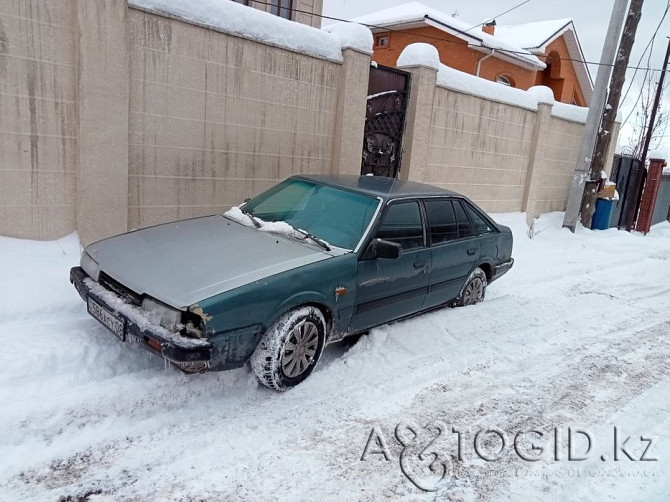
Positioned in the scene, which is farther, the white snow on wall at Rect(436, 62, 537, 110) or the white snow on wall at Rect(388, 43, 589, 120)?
the white snow on wall at Rect(436, 62, 537, 110)

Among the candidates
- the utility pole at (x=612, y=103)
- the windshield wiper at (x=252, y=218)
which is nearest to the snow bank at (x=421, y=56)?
the windshield wiper at (x=252, y=218)

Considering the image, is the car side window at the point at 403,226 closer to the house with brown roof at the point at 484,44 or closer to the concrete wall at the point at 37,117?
the concrete wall at the point at 37,117

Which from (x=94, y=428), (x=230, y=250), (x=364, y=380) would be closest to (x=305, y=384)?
(x=364, y=380)

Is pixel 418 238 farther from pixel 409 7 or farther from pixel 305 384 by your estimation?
pixel 409 7

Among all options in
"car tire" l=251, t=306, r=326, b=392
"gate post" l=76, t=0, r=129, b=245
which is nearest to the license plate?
"car tire" l=251, t=306, r=326, b=392

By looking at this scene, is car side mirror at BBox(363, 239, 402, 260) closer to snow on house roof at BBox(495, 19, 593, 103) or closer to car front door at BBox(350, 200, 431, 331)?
car front door at BBox(350, 200, 431, 331)

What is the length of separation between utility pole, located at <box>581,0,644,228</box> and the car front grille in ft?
35.1

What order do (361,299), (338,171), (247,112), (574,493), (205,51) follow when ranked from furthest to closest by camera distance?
(338,171), (247,112), (205,51), (361,299), (574,493)

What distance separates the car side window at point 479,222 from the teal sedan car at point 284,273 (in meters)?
0.12

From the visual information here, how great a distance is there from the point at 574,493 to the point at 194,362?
230cm

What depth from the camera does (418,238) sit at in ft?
15.0

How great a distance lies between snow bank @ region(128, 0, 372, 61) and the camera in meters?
5.45

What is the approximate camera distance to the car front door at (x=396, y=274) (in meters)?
4.03

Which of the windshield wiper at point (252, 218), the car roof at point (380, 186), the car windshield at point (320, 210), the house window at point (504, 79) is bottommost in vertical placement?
the windshield wiper at point (252, 218)
